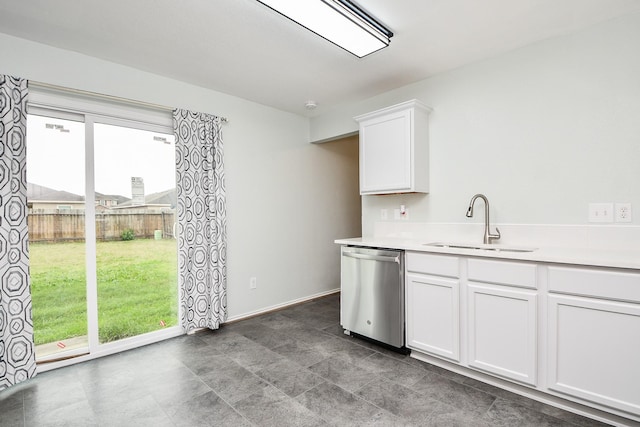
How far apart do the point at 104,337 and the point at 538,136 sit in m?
3.86

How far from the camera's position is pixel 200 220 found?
309cm

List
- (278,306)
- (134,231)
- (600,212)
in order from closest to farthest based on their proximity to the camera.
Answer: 1. (600,212)
2. (134,231)
3. (278,306)

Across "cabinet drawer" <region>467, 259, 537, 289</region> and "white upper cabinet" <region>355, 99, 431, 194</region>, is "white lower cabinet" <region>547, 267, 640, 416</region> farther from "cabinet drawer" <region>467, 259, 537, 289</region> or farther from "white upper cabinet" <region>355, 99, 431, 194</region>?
"white upper cabinet" <region>355, 99, 431, 194</region>

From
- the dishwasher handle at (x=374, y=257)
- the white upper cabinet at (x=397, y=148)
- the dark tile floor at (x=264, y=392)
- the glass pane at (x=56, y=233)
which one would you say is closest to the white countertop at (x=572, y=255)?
the dishwasher handle at (x=374, y=257)

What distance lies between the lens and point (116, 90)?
8.85 ft

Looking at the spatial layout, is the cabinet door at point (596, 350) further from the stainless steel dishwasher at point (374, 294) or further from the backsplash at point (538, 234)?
the stainless steel dishwasher at point (374, 294)

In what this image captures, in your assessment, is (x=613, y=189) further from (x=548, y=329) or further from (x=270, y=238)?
(x=270, y=238)

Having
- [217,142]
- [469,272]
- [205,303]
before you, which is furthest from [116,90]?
[469,272]

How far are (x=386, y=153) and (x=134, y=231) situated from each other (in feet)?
7.97

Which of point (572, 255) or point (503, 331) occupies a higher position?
point (572, 255)

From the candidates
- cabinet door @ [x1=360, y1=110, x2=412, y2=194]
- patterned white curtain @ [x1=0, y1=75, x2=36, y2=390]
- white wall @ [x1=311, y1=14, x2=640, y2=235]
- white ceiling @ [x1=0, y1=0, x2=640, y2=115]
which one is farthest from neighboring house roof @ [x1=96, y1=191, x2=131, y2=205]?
white wall @ [x1=311, y1=14, x2=640, y2=235]

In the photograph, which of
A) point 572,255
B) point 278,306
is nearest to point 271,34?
point 572,255

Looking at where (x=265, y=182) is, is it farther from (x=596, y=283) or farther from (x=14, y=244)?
(x=596, y=283)

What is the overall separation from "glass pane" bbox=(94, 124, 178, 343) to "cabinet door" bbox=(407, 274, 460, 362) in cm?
225
